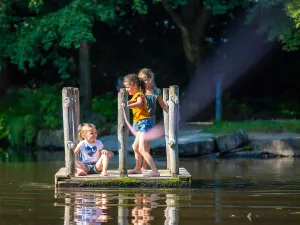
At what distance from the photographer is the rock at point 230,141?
24.2 m

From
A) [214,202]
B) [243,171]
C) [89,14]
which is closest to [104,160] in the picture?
[214,202]

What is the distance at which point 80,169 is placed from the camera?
15.6m

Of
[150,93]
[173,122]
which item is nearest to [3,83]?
[150,93]

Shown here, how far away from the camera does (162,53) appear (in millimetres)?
35000

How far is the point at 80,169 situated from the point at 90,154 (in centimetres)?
31

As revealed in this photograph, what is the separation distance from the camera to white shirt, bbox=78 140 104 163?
15688mm

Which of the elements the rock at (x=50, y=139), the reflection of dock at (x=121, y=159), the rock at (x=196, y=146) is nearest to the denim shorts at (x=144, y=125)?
the reflection of dock at (x=121, y=159)

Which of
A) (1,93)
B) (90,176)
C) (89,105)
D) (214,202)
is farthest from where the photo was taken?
(1,93)

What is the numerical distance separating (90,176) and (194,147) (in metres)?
9.07

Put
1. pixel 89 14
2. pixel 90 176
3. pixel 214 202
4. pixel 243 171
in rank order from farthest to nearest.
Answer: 1. pixel 89 14
2. pixel 243 171
3. pixel 90 176
4. pixel 214 202

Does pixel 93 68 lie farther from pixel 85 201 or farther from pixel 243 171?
pixel 85 201

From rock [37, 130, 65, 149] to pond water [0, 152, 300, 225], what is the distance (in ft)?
28.9

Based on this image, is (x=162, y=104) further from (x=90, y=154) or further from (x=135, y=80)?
(x=90, y=154)

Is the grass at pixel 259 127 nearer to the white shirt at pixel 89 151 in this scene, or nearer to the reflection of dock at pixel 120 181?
the white shirt at pixel 89 151
